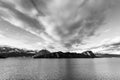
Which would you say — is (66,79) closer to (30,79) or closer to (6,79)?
(30,79)

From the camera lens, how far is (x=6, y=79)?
43.4m

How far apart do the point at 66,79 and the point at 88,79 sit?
12.7m

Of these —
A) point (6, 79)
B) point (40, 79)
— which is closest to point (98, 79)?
point (40, 79)

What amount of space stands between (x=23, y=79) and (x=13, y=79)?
242 inches

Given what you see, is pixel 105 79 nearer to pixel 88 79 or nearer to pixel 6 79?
pixel 88 79

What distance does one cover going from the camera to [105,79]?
42.6 m

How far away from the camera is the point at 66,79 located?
4288 centimetres

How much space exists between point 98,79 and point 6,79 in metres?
54.6

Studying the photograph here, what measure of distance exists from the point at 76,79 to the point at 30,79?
27.4 m

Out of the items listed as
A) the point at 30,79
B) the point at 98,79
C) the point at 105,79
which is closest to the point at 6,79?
the point at 30,79

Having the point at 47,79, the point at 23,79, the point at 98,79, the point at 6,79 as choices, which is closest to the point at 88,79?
the point at 98,79

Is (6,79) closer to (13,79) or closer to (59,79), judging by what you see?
(13,79)

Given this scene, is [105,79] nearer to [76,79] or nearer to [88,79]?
[88,79]

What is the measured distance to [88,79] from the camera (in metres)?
42.2
